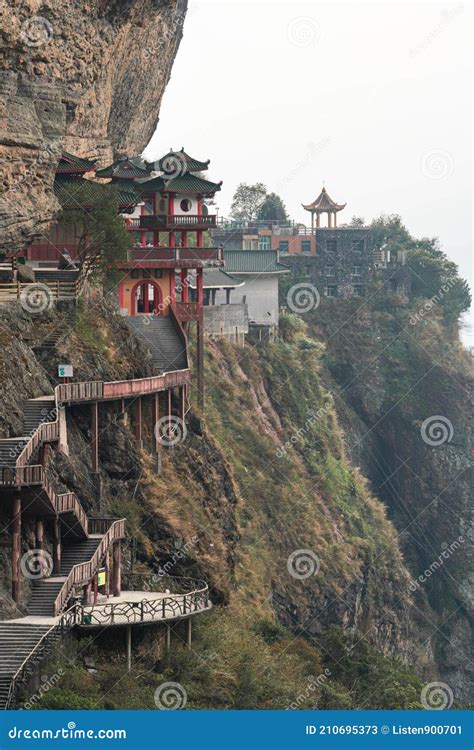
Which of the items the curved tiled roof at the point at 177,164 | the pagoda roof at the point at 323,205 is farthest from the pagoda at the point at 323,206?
the curved tiled roof at the point at 177,164

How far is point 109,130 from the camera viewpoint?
10700 centimetres

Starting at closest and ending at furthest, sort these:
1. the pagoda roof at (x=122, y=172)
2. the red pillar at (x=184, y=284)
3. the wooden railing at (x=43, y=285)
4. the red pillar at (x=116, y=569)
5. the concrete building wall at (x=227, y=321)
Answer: the red pillar at (x=116, y=569) < the wooden railing at (x=43, y=285) < the red pillar at (x=184, y=284) < the pagoda roof at (x=122, y=172) < the concrete building wall at (x=227, y=321)

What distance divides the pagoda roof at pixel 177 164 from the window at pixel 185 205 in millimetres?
1390

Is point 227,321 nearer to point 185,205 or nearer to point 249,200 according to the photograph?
point 185,205

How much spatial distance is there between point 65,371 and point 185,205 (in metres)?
26.3

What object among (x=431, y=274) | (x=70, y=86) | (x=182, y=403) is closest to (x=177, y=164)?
(x=70, y=86)

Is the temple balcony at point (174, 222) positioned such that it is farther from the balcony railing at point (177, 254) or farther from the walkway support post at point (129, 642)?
the walkway support post at point (129, 642)

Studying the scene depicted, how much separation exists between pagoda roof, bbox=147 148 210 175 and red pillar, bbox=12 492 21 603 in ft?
121

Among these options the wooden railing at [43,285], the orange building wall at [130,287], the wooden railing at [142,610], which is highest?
the orange building wall at [130,287]

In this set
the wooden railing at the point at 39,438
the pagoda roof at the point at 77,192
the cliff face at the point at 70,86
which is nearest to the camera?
the wooden railing at the point at 39,438

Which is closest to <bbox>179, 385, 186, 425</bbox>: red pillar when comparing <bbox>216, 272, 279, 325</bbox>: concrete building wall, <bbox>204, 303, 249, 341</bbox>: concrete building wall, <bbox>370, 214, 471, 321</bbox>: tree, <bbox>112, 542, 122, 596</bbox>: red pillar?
<bbox>112, 542, 122, 596</bbox>: red pillar

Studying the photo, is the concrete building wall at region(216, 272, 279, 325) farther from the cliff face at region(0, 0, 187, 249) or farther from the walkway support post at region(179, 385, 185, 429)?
the walkway support post at region(179, 385, 185, 429)

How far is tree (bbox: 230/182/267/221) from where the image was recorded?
157 metres

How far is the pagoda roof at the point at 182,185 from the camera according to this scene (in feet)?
282
